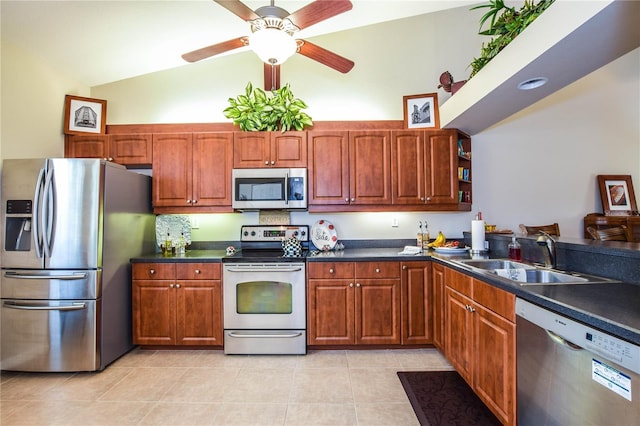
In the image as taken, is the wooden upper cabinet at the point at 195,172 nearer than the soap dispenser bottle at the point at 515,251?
No

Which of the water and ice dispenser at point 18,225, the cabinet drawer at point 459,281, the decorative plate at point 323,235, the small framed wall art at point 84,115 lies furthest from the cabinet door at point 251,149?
the cabinet drawer at point 459,281

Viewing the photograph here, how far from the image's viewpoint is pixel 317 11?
1758mm

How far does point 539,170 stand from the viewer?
3.46 meters

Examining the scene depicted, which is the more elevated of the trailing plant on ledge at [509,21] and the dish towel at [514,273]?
the trailing plant on ledge at [509,21]

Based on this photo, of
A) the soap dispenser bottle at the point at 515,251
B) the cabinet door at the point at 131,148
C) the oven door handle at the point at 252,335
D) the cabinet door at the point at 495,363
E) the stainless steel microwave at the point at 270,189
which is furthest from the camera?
the cabinet door at the point at 131,148

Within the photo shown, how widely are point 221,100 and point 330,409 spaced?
326cm

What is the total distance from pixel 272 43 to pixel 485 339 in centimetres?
221

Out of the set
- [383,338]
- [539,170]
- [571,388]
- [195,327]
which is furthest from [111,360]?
[539,170]

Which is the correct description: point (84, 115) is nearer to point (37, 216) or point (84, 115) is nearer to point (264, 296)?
point (37, 216)

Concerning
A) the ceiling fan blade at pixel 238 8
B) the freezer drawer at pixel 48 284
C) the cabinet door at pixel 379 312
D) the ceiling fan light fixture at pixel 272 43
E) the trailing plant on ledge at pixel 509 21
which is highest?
the trailing plant on ledge at pixel 509 21

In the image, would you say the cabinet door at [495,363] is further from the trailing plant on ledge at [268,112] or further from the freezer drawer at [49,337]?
the freezer drawer at [49,337]

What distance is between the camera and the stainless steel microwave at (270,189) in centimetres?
304

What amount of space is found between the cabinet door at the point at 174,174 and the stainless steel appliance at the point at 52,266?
2.15 feet

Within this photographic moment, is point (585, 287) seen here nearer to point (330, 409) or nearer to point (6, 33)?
point (330, 409)
